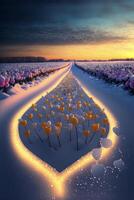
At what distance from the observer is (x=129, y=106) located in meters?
7.95

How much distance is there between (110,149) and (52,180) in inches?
44.7

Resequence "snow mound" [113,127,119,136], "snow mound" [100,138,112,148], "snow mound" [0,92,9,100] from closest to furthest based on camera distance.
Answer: "snow mound" [100,138,112,148] < "snow mound" [113,127,119,136] < "snow mound" [0,92,9,100]

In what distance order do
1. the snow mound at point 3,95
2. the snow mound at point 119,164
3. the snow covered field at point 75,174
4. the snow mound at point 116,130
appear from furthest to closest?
the snow mound at point 3,95 → the snow mound at point 116,130 → the snow mound at point 119,164 → the snow covered field at point 75,174

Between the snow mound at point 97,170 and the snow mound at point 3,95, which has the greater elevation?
the snow mound at point 97,170

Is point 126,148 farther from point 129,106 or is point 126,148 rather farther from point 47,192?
point 129,106

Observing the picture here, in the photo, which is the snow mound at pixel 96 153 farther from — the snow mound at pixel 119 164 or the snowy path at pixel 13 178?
the snowy path at pixel 13 178

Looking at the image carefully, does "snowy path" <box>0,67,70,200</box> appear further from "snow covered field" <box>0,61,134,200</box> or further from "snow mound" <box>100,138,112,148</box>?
"snow mound" <box>100,138,112,148</box>

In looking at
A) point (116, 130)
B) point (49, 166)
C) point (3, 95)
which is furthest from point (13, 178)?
point (3, 95)

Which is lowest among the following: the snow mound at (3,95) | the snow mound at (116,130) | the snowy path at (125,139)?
the snow mound at (3,95)

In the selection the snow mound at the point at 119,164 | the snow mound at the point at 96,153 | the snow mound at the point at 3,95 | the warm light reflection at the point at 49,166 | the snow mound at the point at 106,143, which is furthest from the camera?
the snow mound at the point at 3,95

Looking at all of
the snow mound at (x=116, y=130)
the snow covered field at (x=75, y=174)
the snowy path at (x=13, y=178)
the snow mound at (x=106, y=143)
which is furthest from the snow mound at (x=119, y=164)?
the snow mound at (x=116, y=130)

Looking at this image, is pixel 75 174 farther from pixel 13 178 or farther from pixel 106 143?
pixel 106 143

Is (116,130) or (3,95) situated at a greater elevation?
(116,130)

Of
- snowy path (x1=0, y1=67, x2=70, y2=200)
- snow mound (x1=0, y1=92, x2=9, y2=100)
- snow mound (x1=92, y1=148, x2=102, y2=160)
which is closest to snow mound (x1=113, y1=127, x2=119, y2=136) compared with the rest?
snow mound (x1=92, y1=148, x2=102, y2=160)
